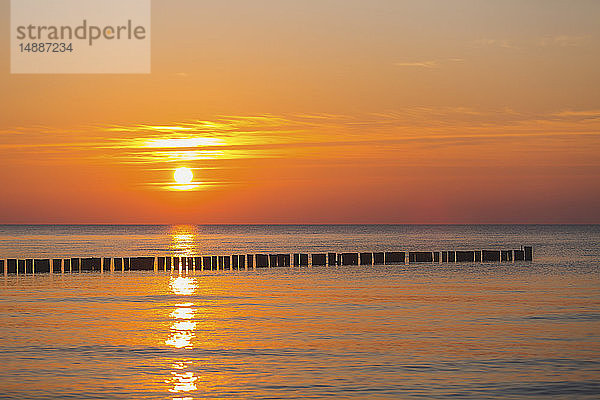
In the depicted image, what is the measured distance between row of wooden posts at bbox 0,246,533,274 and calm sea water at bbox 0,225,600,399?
9.51 meters

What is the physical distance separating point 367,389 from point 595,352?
840 cm

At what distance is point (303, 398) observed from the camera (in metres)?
20.0

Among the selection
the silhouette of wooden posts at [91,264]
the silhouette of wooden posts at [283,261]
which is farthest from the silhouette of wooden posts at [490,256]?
the silhouette of wooden posts at [91,264]

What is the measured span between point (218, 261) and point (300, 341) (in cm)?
4222

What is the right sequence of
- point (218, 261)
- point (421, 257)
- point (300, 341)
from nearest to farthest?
point (300, 341), point (218, 261), point (421, 257)

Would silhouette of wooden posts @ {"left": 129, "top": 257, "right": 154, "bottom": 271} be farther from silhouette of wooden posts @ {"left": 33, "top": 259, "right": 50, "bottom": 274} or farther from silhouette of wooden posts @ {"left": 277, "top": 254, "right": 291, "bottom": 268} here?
silhouette of wooden posts @ {"left": 277, "top": 254, "right": 291, "bottom": 268}

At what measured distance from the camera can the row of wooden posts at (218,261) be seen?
5972 cm

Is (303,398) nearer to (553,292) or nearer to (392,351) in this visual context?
(392,351)

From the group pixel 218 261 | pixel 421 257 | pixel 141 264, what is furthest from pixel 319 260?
pixel 141 264

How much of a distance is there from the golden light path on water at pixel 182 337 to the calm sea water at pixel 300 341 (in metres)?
0.06

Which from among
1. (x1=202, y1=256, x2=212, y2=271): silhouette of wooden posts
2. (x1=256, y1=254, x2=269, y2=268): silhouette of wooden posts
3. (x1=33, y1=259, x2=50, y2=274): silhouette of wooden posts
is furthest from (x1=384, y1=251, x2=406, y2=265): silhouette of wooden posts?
(x1=33, y1=259, x2=50, y2=274): silhouette of wooden posts

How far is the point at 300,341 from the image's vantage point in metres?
27.8

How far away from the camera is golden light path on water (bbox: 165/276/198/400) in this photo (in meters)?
21.4

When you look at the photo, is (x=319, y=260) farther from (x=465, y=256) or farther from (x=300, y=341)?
(x=300, y=341)
